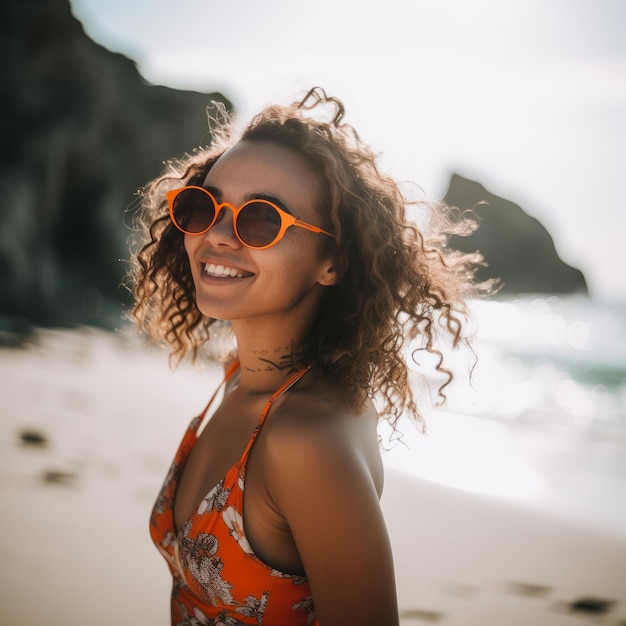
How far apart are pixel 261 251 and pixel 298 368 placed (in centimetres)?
44

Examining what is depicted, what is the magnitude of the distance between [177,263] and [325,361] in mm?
1133

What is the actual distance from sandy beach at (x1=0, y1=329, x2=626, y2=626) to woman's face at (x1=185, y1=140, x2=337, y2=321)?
1994 mm

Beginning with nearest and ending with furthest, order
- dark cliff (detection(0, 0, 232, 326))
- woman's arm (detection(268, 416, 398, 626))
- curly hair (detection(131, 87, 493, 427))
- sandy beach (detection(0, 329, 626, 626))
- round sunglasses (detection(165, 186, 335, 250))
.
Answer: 1. woman's arm (detection(268, 416, 398, 626))
2. round sunglasses (detection(165, 186, 335, 250))
3. curly hair (detection(131, 87, 493, 427))
4. sandy beach (detection(0, 329, 626, 626))
5. dark cliff (detection(0, 0, 232, 326))

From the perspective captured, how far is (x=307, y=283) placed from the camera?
2.18 m

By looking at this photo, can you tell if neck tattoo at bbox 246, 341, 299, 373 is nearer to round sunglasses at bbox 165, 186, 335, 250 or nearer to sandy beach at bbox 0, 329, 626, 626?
round sunglasses at bbox 165, 186, 335, 250

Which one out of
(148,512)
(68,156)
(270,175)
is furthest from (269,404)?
(68,156)

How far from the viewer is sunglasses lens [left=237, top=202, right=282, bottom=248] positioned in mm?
2045

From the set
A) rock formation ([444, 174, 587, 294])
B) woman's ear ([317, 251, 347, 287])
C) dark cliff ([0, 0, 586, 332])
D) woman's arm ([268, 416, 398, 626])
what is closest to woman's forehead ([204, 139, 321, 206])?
woman's ear ([317, 251, 347, 287])

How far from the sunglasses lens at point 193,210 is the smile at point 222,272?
5.8 inches

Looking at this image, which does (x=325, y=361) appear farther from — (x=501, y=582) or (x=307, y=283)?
(x=501, y=582)

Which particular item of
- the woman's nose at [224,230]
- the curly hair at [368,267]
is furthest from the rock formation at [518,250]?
the woman's nose at [224,230]

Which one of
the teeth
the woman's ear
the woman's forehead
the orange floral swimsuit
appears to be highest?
the woman's forehead

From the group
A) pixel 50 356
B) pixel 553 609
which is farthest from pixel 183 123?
pixel 553 609

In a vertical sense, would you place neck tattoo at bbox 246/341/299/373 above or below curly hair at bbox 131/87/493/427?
below
